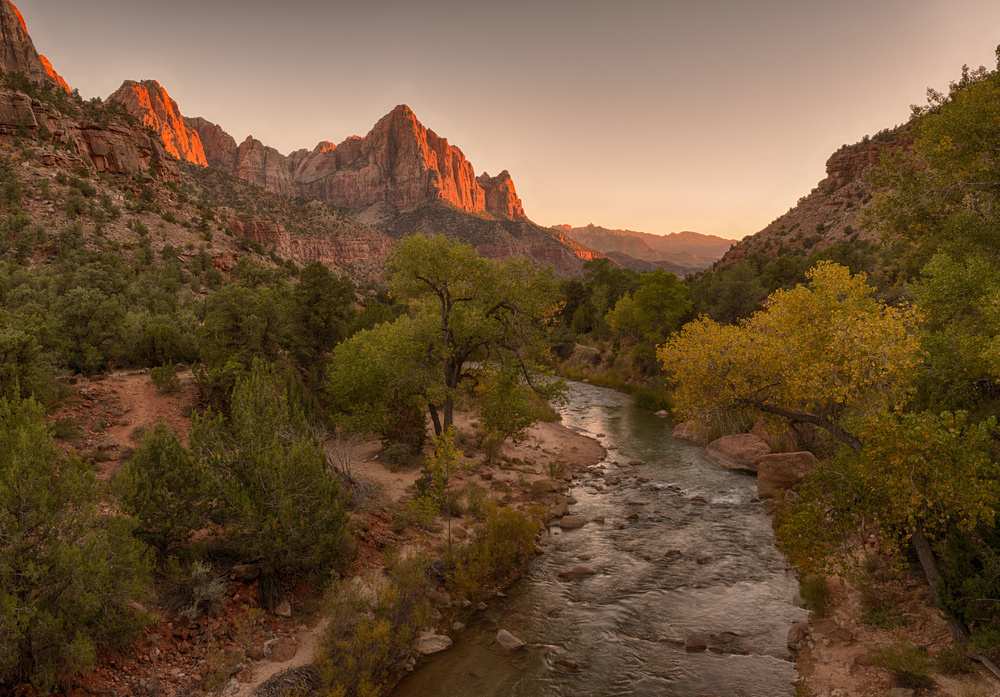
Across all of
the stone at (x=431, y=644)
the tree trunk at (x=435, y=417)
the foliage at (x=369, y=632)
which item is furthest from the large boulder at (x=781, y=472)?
the foliage at (x=369, y=632)

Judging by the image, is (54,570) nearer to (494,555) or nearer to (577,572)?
(494,555)

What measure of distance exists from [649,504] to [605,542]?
4.08 metres

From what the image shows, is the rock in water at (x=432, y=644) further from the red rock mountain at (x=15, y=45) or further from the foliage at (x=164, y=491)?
the red rock mountain at (x=15, y=45)

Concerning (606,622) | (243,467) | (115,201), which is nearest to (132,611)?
(243,467)

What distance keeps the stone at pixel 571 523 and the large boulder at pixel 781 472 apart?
811cm

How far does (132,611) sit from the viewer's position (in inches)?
306

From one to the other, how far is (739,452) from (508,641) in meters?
18.0

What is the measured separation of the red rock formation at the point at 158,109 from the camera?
565 ft

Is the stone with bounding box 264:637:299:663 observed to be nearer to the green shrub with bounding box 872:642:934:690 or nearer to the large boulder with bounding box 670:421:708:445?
the green shrub with bounding box 872:642:934:690

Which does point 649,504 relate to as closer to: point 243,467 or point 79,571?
point 243,467

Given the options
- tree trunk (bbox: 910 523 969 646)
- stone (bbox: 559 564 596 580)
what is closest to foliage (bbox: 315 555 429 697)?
stone (bbox: 559 564 596 580)

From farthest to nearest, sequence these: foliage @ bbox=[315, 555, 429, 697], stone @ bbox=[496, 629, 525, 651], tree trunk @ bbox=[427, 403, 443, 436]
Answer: tree trunk @ bbox=[427, 403, 443, 436] < stone @ bbox=[496, 629, 525, 651] < foliage @ bbox=[315, 555, 429, 697]

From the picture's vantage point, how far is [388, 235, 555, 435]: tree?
64.5 feet

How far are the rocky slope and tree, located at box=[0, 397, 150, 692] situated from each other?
77641 millimetres
